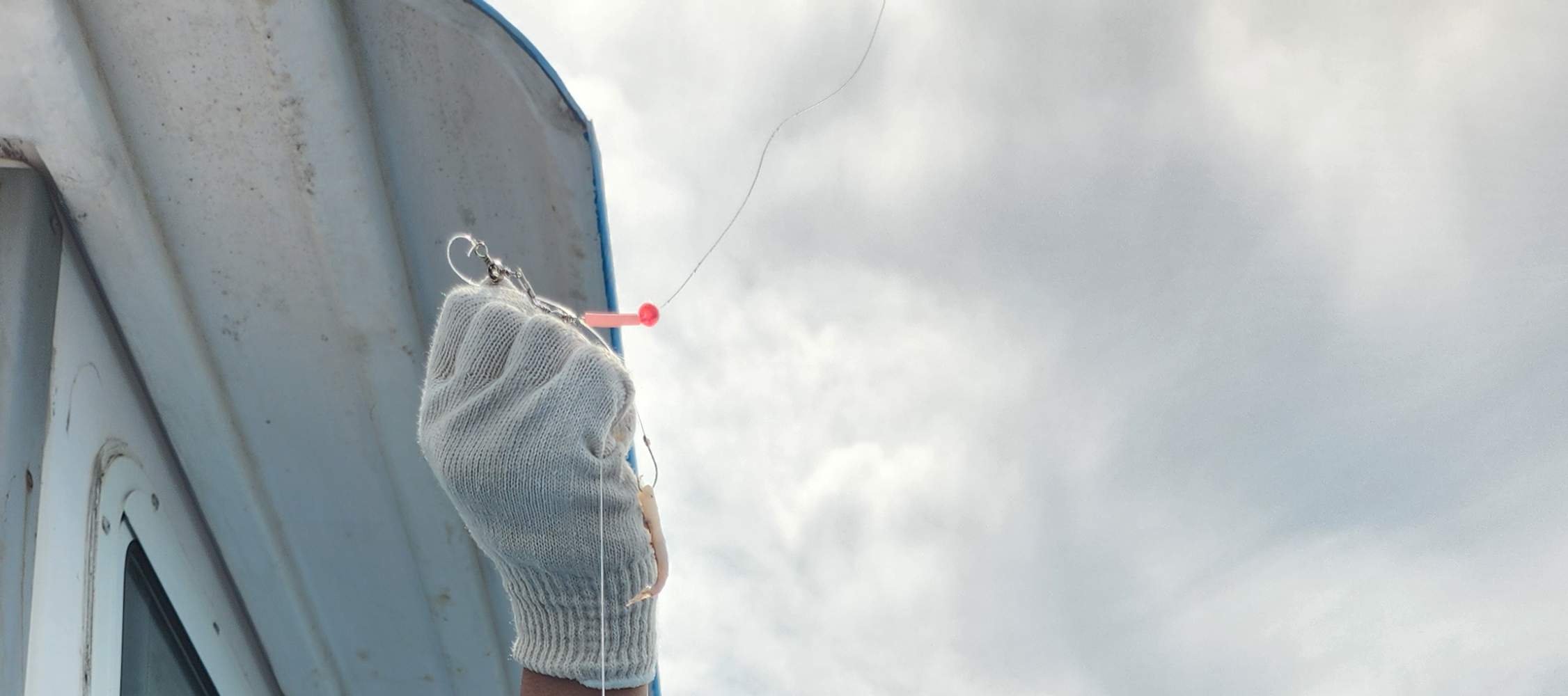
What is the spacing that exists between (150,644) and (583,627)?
0.61 metres

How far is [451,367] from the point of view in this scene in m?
0.96

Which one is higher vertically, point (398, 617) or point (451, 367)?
point (398, 617)

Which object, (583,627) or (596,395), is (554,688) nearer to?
(583,627)

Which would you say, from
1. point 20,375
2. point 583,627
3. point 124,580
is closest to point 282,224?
point 20,375

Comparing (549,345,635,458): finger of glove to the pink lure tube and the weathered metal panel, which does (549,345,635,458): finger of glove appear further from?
the weathered metal panel

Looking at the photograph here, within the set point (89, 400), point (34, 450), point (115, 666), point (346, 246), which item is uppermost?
point (346, 246)

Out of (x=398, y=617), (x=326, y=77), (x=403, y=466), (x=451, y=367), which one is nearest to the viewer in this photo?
(x=451, y=367)

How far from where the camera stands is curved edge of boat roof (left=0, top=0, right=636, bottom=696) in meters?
1.02

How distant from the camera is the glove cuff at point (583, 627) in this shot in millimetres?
913

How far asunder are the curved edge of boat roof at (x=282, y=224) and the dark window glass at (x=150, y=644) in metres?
0.04

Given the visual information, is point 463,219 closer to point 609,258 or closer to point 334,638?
point 609,258

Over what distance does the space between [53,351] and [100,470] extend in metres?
0.14

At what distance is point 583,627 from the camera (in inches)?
36.5

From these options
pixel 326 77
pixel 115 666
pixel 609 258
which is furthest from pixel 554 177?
pixel 115 666
